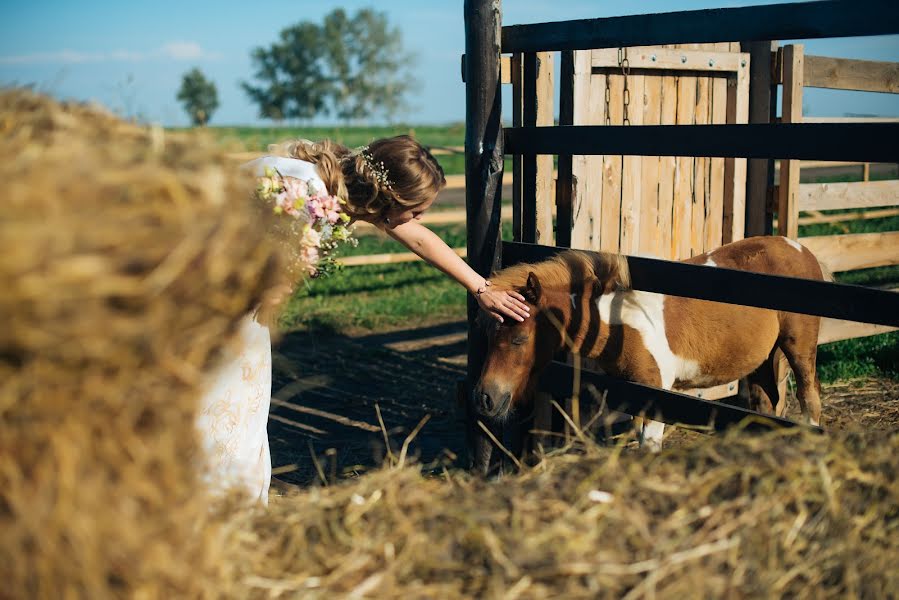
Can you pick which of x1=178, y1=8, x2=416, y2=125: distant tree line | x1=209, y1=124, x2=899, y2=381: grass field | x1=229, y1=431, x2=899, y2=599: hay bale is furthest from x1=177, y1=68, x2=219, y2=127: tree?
x1=229, y1=431, x2=899, y2=599: hay bale

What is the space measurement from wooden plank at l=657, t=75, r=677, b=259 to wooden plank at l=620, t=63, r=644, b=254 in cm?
20

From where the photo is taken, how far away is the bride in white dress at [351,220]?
3348 mm

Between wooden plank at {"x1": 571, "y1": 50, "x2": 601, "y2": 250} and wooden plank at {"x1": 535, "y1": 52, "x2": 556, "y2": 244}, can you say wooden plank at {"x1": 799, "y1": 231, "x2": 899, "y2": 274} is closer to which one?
wooden plank at {"x1": 571, "y1": 50, "x2": 601, "y2": 250}

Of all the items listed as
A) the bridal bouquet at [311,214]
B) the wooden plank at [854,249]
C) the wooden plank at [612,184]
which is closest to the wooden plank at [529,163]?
the wooden plank at [612,184]

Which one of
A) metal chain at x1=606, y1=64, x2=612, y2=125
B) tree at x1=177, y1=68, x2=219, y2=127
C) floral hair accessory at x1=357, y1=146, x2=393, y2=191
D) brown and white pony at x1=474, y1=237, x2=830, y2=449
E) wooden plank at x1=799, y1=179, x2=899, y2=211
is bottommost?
brown and white pony at x1=474, y1=237, x2=830, y2=449

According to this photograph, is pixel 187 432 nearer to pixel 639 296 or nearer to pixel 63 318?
pixel 63 318

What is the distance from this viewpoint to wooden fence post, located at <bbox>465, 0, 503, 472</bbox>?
403cm

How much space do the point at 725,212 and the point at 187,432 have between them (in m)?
4.60

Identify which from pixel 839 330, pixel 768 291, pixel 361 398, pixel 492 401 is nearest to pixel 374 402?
pixel 361 398

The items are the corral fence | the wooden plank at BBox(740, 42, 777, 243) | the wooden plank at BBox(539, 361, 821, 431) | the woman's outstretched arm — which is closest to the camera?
the corral fence

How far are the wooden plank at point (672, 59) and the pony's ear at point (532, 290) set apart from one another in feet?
4.68

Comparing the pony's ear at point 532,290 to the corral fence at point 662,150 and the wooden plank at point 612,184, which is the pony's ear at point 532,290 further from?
the wooden plank at point 612,184

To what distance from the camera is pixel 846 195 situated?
5754 mm

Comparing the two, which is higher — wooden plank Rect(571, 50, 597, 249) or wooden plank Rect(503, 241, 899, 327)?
wooden plank Rect(571, 50, 597, 249)
